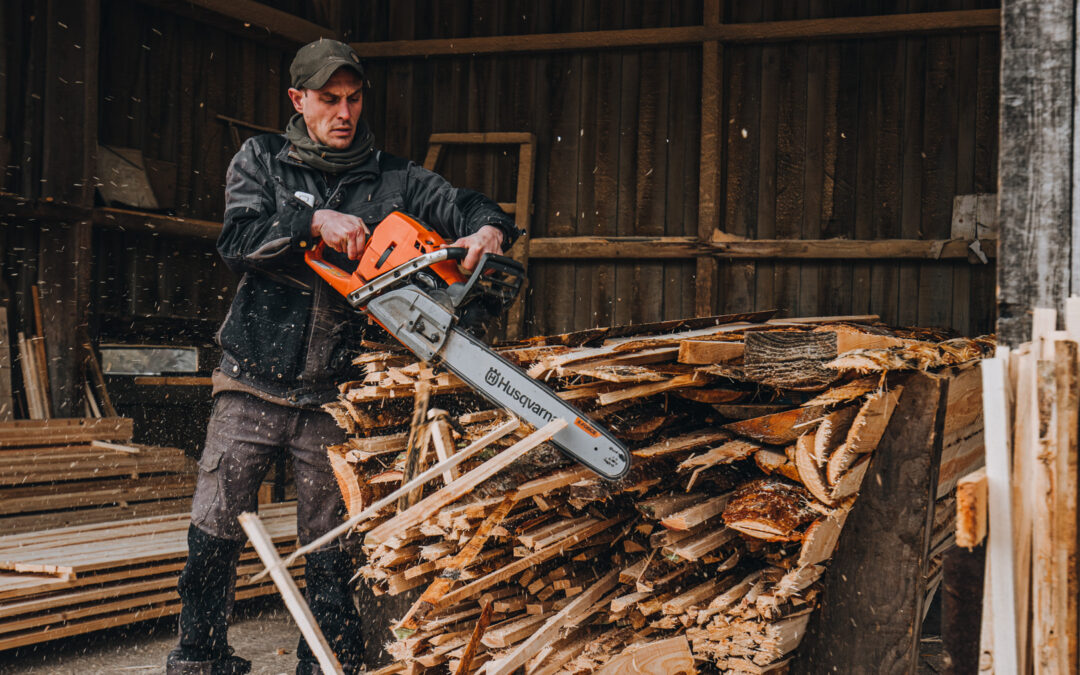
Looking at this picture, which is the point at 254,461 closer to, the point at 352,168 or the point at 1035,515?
the point at 352,168

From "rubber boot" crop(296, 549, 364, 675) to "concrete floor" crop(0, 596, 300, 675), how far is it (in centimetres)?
43

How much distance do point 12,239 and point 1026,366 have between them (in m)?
5.37

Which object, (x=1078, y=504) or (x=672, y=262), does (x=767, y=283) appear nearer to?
(x=672, y=262)

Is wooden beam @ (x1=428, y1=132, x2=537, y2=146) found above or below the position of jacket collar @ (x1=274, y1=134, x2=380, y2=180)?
above

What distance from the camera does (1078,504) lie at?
1.74m

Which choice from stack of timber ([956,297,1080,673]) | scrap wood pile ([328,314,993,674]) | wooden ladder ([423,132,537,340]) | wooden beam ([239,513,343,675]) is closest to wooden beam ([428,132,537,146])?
wooden ladder ([423,132,537,340])

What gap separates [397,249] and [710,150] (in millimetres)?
4027

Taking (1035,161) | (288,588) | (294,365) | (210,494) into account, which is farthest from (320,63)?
(1035,161)

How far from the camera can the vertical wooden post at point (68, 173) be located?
212 inches

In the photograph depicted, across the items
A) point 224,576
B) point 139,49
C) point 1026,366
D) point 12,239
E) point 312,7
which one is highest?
point 312,7

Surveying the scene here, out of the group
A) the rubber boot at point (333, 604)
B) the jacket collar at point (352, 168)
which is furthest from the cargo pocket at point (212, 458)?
the jacket collar at point (352, 168)

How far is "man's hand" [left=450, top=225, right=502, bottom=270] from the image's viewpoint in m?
2.89

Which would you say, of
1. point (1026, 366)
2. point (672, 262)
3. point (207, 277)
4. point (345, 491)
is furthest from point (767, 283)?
point (1026, 366)

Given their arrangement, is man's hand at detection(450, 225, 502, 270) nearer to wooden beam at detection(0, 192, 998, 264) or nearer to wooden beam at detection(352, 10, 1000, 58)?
wooden beam at detection(0, 192, 998, 264)
